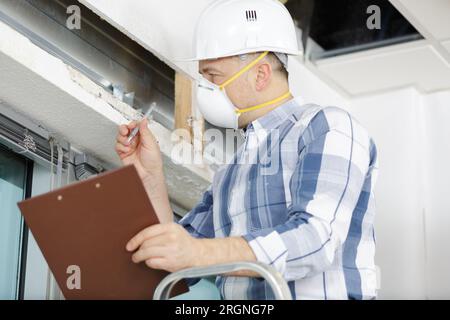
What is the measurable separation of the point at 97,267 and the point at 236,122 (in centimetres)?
70

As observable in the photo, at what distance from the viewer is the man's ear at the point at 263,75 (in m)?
2.42

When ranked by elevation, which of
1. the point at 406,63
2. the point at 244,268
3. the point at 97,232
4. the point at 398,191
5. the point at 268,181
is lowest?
the point at 244,268

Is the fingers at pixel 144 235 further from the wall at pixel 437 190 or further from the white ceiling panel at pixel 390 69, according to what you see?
the wall at pixel 437 190

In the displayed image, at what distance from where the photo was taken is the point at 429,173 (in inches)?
168

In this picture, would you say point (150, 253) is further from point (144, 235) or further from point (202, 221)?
point (202, 221)

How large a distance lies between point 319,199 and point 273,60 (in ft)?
2.04

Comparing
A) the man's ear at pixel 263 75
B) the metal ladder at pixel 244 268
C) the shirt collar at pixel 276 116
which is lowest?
the metal ladder at pixel 244 268

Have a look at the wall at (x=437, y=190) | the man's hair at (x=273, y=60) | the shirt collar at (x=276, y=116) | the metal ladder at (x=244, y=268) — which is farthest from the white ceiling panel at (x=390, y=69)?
the metal ladder at (x=244, y=268)

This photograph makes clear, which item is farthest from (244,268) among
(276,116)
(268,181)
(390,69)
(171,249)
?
(390,69)

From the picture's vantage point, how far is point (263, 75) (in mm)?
2432

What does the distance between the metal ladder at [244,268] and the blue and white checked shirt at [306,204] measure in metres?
0.20

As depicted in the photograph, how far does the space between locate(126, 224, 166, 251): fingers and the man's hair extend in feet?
2.63
